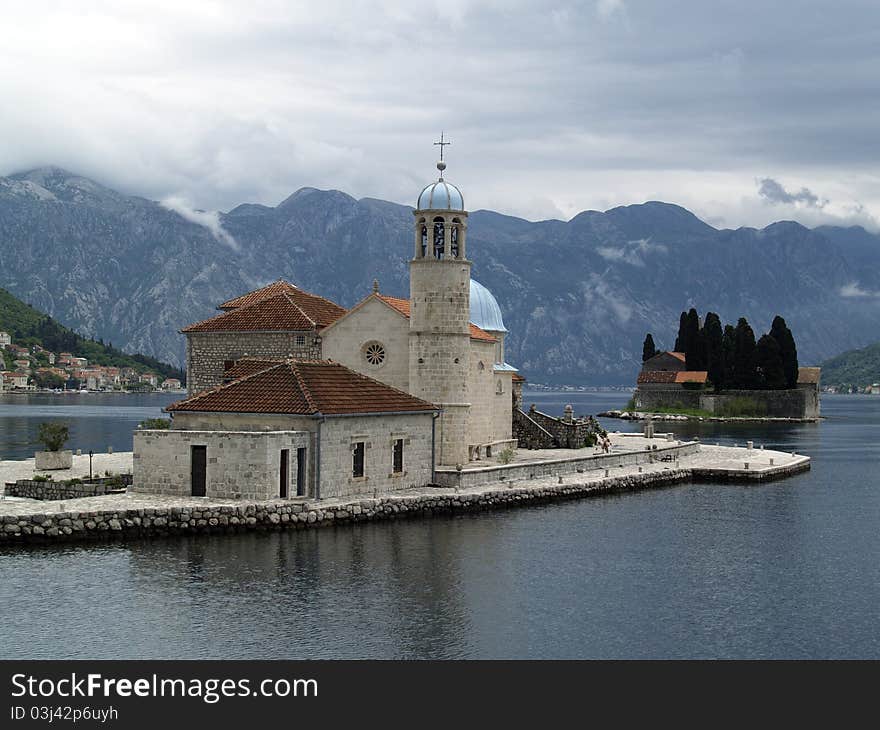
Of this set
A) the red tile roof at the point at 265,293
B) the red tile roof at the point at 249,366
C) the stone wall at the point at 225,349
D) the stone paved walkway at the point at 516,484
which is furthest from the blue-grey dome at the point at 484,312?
the red tile roof at the point at 249,366

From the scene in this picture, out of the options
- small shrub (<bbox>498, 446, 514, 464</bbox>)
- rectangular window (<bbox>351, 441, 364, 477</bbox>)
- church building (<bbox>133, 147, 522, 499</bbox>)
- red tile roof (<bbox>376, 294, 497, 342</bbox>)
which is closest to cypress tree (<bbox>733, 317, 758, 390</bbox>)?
church building (<bbox>133, 147, 522, 499</bbox>)

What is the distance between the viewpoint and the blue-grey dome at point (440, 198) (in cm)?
4691

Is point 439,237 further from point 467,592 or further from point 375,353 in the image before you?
point 467,592

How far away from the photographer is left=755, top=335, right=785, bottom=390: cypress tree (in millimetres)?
135500

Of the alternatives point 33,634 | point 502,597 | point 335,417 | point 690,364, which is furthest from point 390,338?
point 690,364

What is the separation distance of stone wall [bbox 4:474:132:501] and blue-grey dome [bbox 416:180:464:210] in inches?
660

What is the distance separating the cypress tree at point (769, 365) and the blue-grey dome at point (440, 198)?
95.3 m

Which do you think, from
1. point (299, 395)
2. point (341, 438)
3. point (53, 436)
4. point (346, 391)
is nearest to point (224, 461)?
point (299, 395)

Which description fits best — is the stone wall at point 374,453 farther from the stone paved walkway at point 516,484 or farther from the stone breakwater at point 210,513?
the stone breakwater at point 210,513

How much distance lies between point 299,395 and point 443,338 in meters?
8.60

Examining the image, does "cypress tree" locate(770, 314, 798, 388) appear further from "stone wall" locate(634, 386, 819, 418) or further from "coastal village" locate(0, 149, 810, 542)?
"coastal village" locate(0, 149, 810, 542)

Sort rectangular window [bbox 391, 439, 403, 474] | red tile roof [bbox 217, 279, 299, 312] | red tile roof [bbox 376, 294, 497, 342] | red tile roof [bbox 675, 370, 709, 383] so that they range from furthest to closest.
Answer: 1. red tile roof [bbox 675, 370, 709, 383]
2. red tile roof [bbox 217, 279, 299, 312]
3. red tile roof [bbox 376, 294, 497, 342]
4. rectangular window [bbox 391, 439, 403, 474]
